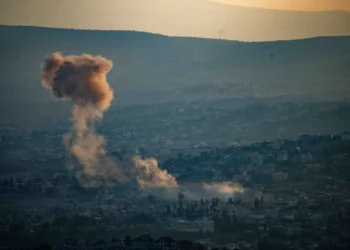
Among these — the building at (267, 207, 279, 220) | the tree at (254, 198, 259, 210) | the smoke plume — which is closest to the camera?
the building at (267, 207, 279, 220)

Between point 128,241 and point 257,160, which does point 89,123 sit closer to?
point 257,160

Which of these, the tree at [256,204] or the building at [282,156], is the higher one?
the building at [282,156]

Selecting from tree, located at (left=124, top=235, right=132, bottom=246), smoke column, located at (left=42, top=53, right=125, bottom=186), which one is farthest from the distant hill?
tree, located at (left=124, top=235, right=132, bottom=246)

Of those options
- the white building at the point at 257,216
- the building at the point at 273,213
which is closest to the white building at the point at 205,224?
the white building at the point at 257,216

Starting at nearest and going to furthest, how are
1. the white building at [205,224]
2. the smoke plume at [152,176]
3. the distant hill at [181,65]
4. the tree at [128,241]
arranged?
the tree at [128,241]
the white building at [205,224]
the smoke plume at [152,176]
the distant hill at [181,65]

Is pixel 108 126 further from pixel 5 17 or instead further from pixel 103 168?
pixel 5 17

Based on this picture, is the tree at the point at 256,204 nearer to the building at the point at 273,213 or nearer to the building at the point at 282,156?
the building at the point at 273,213

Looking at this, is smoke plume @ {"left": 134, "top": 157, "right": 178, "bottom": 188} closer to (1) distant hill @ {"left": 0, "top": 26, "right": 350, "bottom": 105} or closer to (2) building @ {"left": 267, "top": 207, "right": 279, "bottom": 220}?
(2) building @ {"left": 267, "top": 207, "right": 279, "bottom": 220}

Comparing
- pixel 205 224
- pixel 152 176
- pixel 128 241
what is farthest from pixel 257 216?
pixel 128 241
